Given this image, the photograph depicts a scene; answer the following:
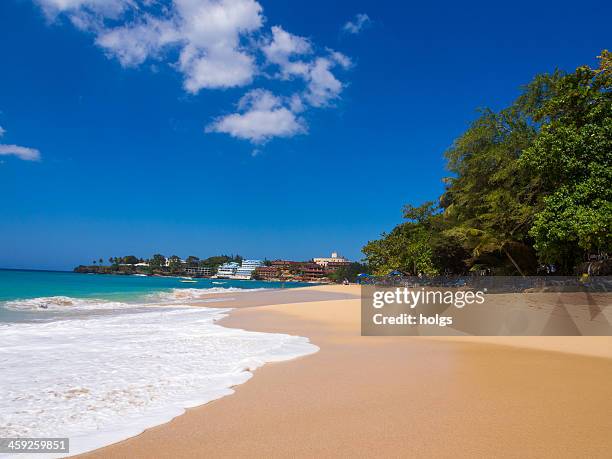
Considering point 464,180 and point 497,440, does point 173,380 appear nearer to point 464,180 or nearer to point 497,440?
point 497,440

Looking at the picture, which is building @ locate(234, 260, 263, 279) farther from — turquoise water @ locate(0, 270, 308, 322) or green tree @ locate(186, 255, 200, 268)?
turquoise water @ locate(0, 270, 308, 322)

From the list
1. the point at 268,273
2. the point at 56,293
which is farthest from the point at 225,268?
the point at 56,293

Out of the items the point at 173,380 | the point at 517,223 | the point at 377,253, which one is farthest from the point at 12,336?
the point at 377,253

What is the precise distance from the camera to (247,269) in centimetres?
16212

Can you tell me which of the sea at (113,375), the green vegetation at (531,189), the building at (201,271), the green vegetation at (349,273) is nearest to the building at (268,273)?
the building at (201,271)

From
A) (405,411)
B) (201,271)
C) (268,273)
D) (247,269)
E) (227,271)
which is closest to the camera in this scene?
(405,411)

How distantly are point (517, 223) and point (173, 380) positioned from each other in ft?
51.9

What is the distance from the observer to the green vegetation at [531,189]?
9859 millimetres

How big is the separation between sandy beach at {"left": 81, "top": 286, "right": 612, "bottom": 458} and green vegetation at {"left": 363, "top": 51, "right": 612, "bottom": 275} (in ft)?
14.9

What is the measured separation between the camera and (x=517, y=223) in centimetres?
1669

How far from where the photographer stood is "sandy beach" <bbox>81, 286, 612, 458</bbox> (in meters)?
2.99

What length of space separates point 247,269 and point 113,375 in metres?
159

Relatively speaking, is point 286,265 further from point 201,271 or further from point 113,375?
point 113,375

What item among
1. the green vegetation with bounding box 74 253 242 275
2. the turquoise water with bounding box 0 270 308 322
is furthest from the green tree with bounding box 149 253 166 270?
the turquoise water with bounding box 0 270 308 322
